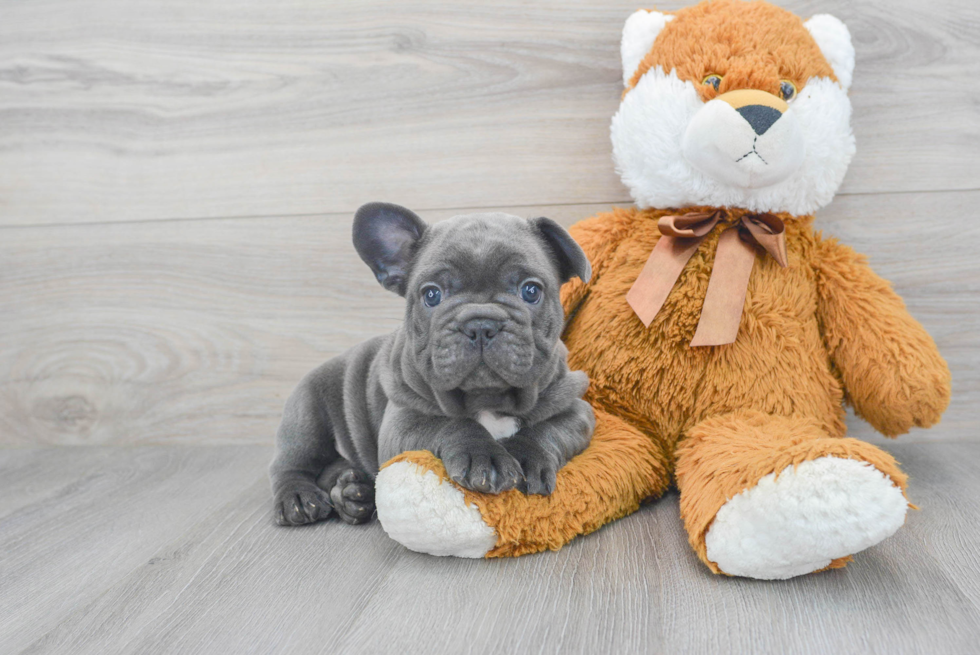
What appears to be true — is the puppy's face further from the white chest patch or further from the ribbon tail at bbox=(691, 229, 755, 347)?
the ribbon tail at bbox=(691, 229, 755, 347)

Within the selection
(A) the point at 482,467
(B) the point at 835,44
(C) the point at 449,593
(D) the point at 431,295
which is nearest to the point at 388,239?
(D) the point at 431,295

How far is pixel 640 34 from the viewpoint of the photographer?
4.72 ft

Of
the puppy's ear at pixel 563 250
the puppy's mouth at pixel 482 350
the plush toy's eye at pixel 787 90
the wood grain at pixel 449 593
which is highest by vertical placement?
the plush toy's eye at pixel 787 90

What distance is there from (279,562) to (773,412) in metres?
0.88

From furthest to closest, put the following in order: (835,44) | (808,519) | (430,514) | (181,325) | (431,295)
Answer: (181,325) < (835,44) < (431,295) < (430,514) < (808,519)

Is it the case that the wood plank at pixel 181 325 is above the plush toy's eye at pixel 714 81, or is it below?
below

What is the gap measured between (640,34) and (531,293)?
2.07ft

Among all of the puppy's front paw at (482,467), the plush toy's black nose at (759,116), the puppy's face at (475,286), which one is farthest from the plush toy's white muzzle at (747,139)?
the puppy's front paw at (482,467)

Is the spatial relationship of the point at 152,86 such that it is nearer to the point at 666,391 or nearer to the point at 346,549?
the point at 346,549

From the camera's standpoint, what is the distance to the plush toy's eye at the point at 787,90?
1313mm

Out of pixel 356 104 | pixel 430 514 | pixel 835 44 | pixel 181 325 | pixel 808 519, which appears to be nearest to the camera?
pixel 808 519

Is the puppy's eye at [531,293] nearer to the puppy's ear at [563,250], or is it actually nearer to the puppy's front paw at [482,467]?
the puppy's ear at [563,250]

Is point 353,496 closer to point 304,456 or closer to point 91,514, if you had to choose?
point 304,456

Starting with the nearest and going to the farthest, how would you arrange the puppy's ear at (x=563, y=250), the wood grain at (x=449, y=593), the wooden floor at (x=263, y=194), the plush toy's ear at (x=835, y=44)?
the wood grain at (x=449, y=593)
the puppy's ear at (x=563, y=250)
the plush toy's ear at (x=835, y=44)
the wooden floor at (x=263, y=194)
